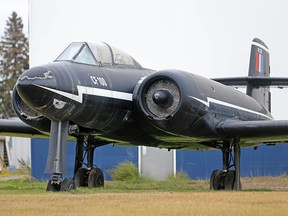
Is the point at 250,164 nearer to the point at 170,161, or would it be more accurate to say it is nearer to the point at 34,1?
the point at 170,161

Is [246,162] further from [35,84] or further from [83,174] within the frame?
[35,84]

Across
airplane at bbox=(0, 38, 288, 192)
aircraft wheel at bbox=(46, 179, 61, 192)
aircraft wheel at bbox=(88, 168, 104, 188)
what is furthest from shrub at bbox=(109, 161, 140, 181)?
aircraft wheel at bbox=(46, 179, 61, 192)

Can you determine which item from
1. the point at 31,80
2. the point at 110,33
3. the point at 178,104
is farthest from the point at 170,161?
the point at 31,80

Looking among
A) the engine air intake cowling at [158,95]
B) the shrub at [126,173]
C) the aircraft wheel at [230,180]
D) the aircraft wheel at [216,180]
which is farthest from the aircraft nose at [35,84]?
the shrub at [126,173]

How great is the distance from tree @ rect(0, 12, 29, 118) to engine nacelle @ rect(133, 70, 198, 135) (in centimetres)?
6774

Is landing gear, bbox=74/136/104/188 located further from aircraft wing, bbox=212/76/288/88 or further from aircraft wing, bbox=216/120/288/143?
aircraft wing, bbox=212/76/288/88

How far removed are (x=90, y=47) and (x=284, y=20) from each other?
18826mm

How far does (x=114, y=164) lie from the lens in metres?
33.2

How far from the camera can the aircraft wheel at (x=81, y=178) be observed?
1923cm

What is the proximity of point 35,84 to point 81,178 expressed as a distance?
393cm

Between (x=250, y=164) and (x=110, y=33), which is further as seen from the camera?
(x=110, y=33)

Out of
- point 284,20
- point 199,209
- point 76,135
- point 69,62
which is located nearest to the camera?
point 199,209

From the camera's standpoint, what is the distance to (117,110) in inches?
724

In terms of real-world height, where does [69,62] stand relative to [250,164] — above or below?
above
